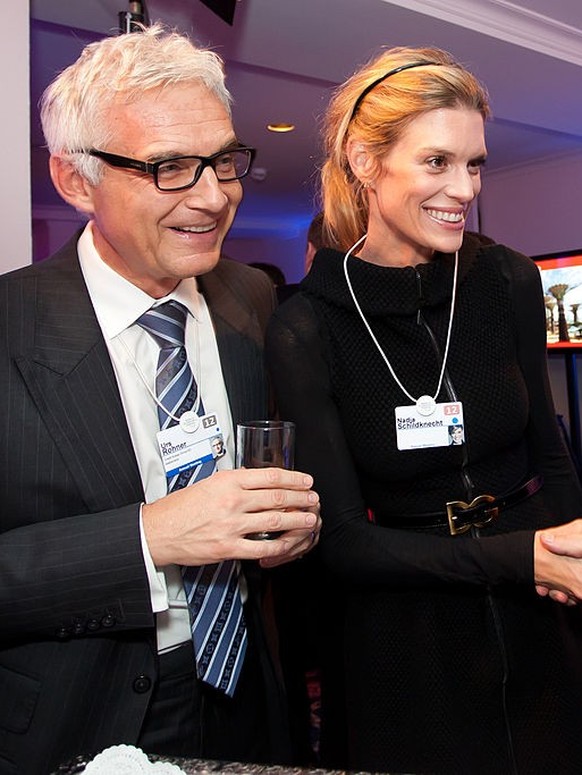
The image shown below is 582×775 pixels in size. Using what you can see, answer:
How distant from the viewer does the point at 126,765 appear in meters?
0.75

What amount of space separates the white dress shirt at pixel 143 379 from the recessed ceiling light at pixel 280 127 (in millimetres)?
5397

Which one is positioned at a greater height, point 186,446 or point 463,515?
point 186,446

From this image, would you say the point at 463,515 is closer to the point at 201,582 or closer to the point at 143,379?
the point at 201,582

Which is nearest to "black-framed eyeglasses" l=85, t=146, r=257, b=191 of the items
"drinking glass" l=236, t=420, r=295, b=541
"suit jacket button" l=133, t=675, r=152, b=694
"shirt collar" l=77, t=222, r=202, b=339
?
"shirt collar" l=77, t=222, r=202, b=339

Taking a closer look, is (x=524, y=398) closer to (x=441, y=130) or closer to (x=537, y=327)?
(x=537, y=327)

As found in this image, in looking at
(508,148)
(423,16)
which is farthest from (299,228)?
(423,16)

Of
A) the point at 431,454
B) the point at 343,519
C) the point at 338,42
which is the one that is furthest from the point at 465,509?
the point at 338,42

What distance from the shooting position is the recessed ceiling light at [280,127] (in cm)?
650

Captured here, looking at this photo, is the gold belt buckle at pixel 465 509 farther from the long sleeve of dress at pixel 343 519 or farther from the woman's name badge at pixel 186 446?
the woman's name badge at pixel 186 446

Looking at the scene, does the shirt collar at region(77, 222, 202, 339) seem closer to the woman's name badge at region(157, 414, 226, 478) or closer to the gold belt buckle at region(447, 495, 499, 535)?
the woman's name badge at region(157, 414, 226, 478)

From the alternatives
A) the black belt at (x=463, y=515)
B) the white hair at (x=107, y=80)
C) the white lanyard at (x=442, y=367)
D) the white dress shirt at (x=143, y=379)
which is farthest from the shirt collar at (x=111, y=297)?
the black belt at (x=463, y=515)

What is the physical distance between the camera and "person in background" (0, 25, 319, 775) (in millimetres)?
1160

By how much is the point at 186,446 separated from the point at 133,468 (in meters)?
0.11

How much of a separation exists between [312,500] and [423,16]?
10.7 feet
